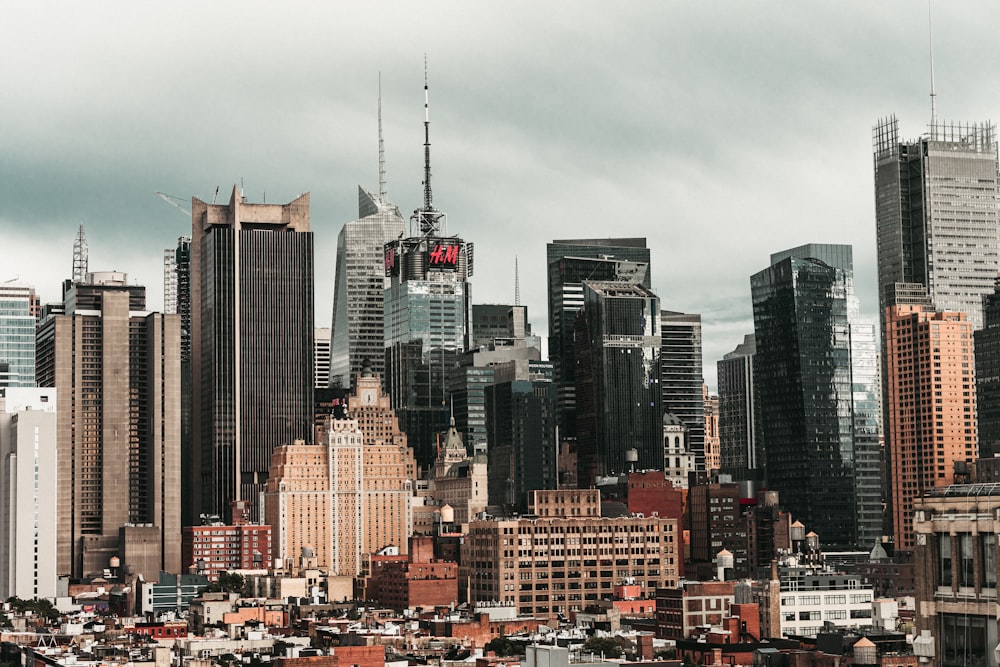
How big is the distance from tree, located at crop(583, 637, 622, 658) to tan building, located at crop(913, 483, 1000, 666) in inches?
4356

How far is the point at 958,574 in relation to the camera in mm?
36938

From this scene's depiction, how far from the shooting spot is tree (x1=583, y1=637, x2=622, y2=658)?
502 feet

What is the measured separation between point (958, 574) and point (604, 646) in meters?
127

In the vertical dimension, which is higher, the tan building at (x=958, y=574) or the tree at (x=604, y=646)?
the tan building at (x=958, y=574)

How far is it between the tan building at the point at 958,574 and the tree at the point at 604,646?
110645 mm

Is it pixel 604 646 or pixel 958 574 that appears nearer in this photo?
pixel 958 574

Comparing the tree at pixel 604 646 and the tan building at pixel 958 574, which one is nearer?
the tan building at pixel 958 574

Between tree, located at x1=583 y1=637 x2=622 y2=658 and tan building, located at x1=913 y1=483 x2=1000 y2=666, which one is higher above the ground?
tan building, located at x1=913 y1=483 x2=1000 y2=666

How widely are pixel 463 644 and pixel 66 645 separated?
4061 cm

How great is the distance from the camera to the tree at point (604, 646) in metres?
153

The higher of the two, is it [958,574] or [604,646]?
[958,574]

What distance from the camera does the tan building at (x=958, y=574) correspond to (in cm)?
3606

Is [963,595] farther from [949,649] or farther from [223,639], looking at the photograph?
[223,639]

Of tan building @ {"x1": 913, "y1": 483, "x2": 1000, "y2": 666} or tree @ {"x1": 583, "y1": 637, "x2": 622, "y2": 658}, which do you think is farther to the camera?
tree @ {"x1": 583, "y1": 637, "x2": 622, "y2": 658}
